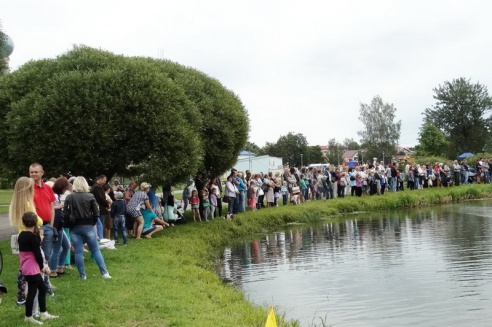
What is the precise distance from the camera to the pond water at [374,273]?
10.7 meters

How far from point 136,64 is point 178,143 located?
333 cm

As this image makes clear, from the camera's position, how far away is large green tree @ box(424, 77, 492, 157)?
260ft

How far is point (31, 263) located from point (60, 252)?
12.0ft

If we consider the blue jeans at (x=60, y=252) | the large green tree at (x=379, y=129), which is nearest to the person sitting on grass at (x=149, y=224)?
the blue jeans at (x=60, y=252)

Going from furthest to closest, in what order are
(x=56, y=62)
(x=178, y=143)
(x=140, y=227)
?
(x=56, y=62)
(x=178, y=143)
(x=140, y=227)

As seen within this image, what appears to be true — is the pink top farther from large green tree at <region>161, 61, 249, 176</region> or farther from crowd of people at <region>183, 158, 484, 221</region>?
crowd of people at <region>183, 158, 484, 221</region>

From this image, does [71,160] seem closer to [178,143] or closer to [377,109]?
[178,143]

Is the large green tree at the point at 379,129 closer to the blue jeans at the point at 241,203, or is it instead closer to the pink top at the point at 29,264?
the blue jeans at the point at 241,203

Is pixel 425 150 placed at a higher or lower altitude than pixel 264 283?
higher

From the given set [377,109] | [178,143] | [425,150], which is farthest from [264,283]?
[377,109]

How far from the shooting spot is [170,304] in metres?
9.81

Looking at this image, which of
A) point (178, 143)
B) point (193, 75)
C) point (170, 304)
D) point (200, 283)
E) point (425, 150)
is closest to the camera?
point (170, 304)

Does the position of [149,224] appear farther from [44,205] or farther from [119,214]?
[44,205]

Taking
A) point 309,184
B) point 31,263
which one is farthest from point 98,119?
point 309,184
